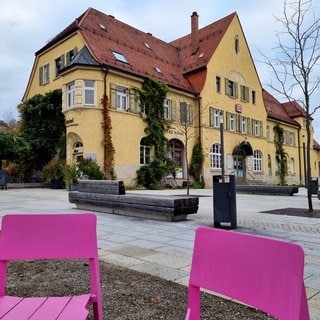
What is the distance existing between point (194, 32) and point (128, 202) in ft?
94.8

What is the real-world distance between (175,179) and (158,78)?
786 cm

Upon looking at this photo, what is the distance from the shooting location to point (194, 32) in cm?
3497

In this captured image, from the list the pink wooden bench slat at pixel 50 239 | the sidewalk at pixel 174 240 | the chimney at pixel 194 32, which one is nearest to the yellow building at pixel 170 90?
the chimney at pixel 194 32

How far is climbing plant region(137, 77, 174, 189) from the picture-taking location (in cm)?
2503

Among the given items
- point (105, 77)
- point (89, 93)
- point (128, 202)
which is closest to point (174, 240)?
point (128, 202)

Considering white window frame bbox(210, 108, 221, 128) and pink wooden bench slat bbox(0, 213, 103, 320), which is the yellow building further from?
pink wooden bench slat bbox(0, 213, 103, 320)

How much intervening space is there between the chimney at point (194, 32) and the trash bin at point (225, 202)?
29.0 meters

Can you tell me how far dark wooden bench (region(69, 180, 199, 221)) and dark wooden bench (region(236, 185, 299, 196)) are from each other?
11317 millimetres

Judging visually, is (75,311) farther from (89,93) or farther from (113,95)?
(113,95)

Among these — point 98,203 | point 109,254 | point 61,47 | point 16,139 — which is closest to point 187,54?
point 61,47

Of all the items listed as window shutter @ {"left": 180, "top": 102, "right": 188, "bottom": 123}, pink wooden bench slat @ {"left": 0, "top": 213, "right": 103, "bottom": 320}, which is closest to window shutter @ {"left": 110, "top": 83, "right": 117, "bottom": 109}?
window shutter @ {"left": 180, "top": 102, "right": 188, "bottom": 123}

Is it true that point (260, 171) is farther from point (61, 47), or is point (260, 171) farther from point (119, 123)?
point (61, 47)

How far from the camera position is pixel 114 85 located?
23.8m

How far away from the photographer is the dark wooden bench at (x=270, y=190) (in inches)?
742
